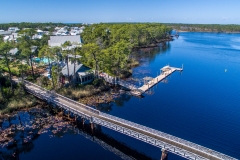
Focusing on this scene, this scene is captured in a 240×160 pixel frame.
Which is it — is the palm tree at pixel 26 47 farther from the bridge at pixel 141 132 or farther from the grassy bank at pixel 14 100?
the bridge at pixel 141 132

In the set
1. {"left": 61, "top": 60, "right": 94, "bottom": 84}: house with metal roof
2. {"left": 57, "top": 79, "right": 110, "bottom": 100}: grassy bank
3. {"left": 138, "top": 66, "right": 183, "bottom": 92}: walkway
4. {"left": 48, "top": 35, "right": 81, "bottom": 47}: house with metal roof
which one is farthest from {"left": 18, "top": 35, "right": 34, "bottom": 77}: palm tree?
{"left": 48, "top": 35, "right": 81, "bottom": 47}: house with metal roof

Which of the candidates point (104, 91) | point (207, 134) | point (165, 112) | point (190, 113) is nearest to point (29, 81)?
point (104, 91)

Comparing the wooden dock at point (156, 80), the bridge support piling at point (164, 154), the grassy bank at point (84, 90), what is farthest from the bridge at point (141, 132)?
the wooden dock at point (156, 80)

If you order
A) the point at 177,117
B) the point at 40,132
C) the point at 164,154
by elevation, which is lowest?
the point at 40,132

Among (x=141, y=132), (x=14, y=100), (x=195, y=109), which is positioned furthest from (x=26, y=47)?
(x=195, y=109)

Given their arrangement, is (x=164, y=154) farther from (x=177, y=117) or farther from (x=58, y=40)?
(x=58, y=40)

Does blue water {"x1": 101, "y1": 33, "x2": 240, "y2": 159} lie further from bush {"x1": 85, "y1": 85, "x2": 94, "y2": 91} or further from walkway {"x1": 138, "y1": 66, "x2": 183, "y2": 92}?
bush {"x1": 85, "y1": 85, "x2": 94, "y2": 91}
